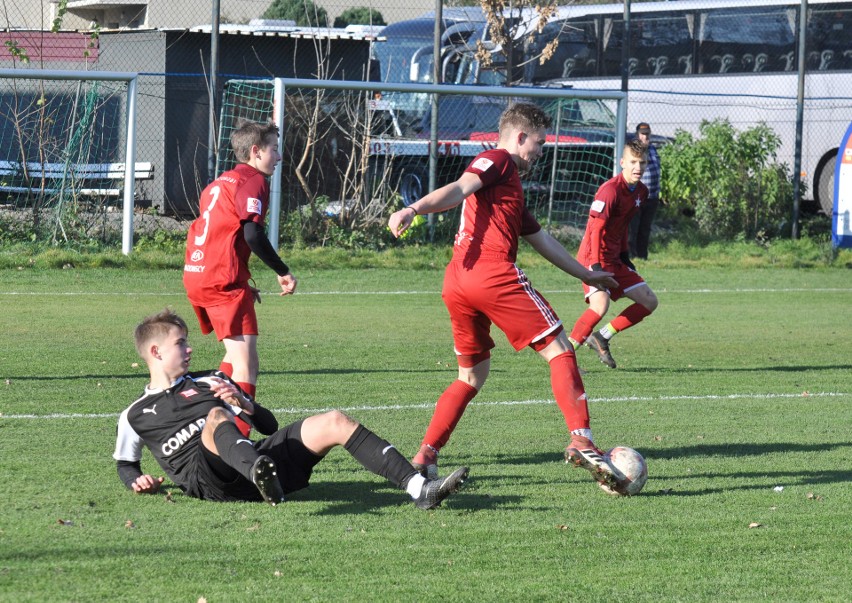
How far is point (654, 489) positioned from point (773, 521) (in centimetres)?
73

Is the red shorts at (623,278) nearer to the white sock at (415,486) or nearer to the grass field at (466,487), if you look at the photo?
the grass field at (466,487)

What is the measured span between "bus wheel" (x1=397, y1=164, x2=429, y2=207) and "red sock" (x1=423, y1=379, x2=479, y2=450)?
11604 millimetres

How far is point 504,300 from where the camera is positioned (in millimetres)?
5906

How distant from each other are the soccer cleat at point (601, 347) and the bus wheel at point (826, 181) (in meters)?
13.7

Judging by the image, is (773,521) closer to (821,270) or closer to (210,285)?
(210,285)

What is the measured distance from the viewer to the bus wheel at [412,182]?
17.7 m

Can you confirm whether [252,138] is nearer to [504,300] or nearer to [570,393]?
[504,300]

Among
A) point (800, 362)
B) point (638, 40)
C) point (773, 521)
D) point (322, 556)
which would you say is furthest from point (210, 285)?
point (638, 40)

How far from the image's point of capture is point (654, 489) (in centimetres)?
599

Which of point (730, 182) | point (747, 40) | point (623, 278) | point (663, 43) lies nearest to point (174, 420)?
point (623, 278)

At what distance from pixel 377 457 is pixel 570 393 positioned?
1.10 m

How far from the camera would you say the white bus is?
71.9 ft

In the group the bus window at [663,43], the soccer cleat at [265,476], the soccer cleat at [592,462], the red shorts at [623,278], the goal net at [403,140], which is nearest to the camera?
the soccer cleat at [265,476]

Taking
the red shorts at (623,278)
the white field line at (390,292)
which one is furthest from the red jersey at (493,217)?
the white field line at (390,292)
